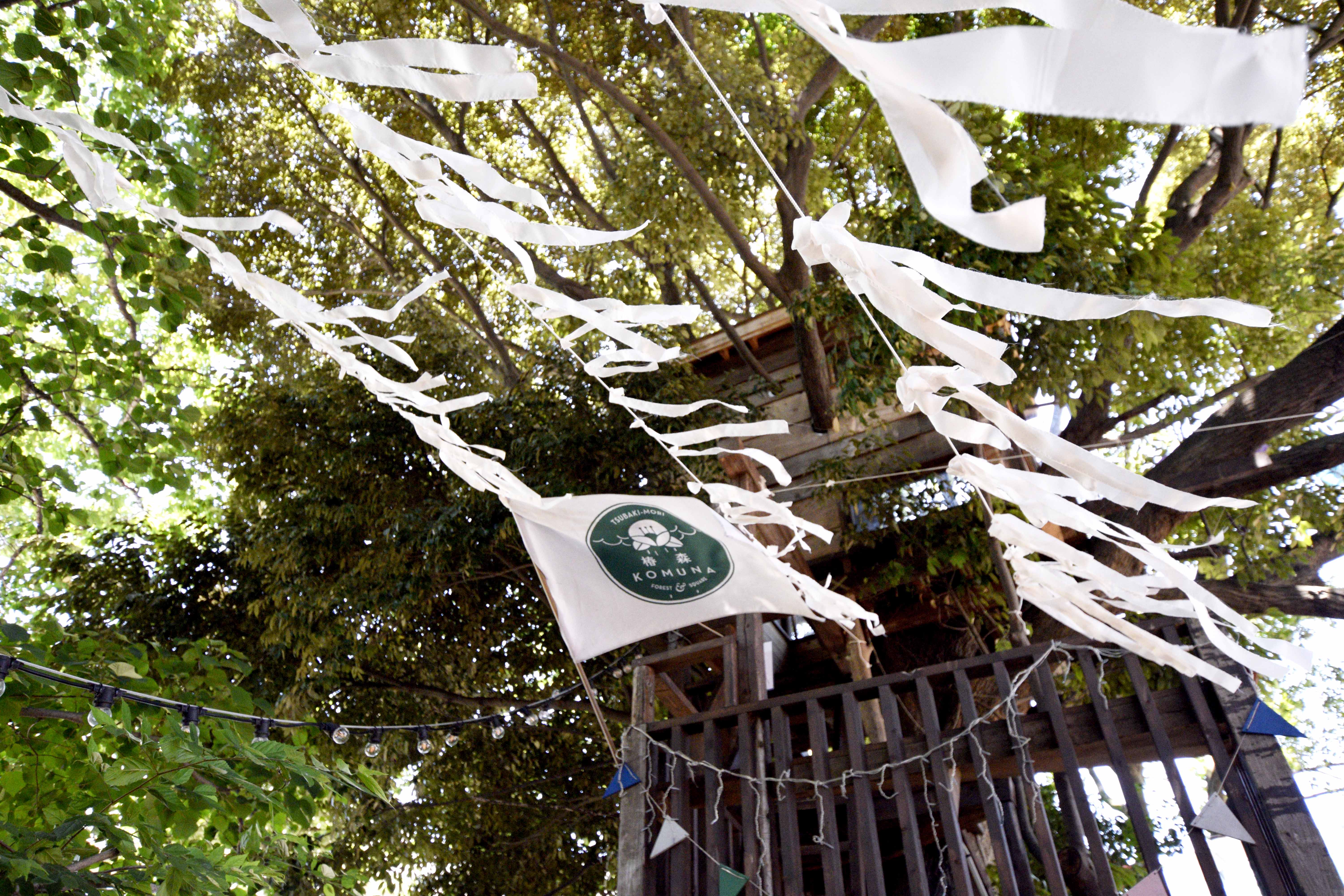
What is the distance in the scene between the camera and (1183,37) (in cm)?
106

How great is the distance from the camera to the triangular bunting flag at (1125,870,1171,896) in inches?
114

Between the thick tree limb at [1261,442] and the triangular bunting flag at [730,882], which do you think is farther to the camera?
the thick tree limb at [1261,442]

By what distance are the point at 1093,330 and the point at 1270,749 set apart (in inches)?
110

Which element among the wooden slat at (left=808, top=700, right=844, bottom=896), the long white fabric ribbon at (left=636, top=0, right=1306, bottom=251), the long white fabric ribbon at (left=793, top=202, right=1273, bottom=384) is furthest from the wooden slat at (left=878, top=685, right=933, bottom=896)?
the long white fabric ribbon at (left=636, top=0, right=1306, bottom=251)

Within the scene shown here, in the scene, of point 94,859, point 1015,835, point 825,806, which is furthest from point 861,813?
point 94,859

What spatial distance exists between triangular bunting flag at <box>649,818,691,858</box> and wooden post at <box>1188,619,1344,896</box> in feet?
6.81

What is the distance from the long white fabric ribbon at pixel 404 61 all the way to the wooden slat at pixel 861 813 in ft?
9.76

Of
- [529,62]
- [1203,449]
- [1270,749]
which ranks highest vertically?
[529,62]

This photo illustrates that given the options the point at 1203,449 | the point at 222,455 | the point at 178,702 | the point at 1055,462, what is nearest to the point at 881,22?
the point at 1203,449

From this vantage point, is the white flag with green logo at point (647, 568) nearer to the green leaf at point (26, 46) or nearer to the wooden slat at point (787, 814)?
the wooden slat at point (787, 814)

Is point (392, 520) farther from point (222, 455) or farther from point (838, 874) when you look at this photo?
point (838, 874)

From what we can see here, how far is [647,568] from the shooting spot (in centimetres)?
371

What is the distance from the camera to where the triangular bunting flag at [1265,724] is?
3.13 metres

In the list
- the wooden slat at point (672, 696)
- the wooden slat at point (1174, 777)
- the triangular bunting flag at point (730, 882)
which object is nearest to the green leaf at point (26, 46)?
the wooden slat at point (672, 696)
